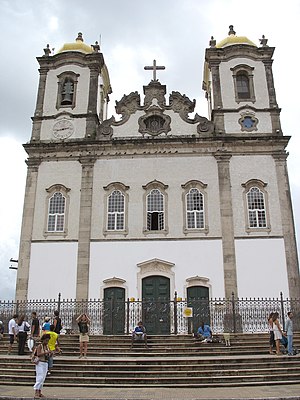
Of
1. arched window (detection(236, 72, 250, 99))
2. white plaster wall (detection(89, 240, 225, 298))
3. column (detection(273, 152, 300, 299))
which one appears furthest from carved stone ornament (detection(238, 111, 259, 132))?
white plaster wall (detection(89, 240, 225, 298))

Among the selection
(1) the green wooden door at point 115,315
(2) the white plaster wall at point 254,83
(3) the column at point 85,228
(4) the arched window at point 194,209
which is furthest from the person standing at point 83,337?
(2) the white plaster wall at point 254,83

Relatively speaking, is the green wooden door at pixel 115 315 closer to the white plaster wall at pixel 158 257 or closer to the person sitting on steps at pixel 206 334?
the white plaster wall at pixel 158 257

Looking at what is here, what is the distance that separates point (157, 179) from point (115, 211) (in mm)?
2780

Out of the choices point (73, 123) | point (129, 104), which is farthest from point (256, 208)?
point (73, 123)

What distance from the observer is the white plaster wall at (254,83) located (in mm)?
24891

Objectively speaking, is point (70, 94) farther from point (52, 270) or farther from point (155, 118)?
point (52, 270)

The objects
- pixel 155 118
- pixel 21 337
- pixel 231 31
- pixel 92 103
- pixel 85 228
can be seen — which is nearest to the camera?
pixel 21 337

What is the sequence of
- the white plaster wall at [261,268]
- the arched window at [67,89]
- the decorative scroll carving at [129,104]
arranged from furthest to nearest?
the arched window at [67,89] → the decorative scroll carving at [129,104] → the white plaster wall at [261,268]

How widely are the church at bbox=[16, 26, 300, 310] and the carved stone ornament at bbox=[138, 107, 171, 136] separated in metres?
0.06

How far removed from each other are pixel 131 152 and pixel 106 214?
3741mm

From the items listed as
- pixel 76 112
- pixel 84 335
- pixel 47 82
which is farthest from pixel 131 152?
pixel 84 335

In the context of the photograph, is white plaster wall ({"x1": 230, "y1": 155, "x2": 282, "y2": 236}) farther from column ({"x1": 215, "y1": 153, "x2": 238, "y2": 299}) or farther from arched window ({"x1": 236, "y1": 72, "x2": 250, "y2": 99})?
arched window ({"x1": 236, "y1": 72, "x2": 250, "y2": 99})

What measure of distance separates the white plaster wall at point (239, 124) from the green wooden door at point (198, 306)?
8.99 meters

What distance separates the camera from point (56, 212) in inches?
898
